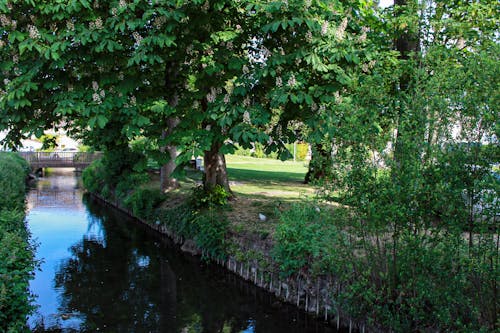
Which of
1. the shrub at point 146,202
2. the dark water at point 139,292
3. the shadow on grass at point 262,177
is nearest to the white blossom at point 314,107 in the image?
the dark water at point 139,292

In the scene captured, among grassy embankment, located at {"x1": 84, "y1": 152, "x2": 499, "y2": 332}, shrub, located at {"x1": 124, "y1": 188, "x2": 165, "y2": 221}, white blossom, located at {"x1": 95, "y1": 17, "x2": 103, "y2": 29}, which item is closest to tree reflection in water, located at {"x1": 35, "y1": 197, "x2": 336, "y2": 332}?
grassy embankment, located at {"x1": 84, "y1": 152, "x2": 499, "y2": 332}

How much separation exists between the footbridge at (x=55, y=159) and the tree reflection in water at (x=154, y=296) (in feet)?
85.7

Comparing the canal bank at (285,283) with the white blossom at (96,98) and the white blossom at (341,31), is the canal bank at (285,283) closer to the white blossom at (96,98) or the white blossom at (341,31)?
the white blossom at (341,31)

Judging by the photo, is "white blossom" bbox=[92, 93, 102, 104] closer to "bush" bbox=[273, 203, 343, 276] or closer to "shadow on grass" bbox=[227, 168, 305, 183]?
"bush" bbox=[273, 203, 343, 276]

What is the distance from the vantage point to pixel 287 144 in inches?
422

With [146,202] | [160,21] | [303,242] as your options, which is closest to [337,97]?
[303,242]

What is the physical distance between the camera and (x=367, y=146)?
682 centimetres

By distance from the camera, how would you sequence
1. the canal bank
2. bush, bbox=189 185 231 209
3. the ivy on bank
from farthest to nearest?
bush, bbox=189 185 231 209 → the ivy on bank → the canal bank

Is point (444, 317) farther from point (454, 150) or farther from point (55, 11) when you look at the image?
point (55, 11)

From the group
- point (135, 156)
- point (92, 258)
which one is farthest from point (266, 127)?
point (135, 156)

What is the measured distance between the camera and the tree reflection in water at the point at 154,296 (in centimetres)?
876

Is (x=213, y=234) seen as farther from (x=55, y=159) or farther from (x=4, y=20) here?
(x=55, y=159)

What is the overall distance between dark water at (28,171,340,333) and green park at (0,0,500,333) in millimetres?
67

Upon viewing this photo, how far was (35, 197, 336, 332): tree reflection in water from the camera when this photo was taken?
8.76 meters
